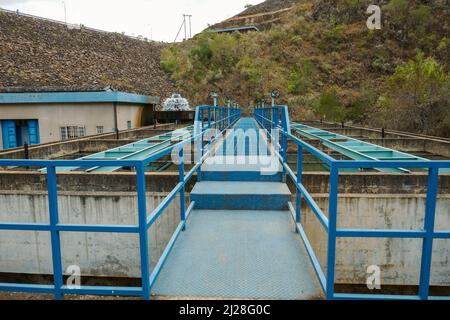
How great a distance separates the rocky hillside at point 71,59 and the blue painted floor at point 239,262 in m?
27.1

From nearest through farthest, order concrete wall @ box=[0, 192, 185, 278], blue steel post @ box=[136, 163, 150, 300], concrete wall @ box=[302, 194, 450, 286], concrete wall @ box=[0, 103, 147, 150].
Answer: blue steel post @ box=[136, 163, 150, 300]
concrete wall @ box=[302, 194, 450, 286]
concrete wall @ box=[0, 192, 185, 278]
concrete wall @ box=[0, 103, 147, 150]

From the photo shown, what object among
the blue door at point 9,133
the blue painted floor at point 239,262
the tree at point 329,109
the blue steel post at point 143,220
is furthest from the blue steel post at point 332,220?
the tree at point 329,109

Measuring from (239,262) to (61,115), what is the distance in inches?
769

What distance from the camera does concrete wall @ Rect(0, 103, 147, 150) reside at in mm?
19938

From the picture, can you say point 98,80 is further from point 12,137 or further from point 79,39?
point 12,137

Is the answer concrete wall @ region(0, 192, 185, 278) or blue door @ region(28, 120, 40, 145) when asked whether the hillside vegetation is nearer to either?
blue door @ region(28, 120, 40, 145)

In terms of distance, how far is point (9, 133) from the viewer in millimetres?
20250

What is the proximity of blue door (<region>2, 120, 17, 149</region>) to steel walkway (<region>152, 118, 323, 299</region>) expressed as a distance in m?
18.4

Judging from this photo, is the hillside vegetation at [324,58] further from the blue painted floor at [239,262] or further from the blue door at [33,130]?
the blue painted floor at [239,262]

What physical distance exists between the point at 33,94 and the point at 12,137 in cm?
286

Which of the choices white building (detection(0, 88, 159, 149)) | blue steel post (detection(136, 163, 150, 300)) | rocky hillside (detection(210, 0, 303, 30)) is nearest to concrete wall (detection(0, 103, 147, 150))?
white building (detection(0, 88, 159, 149))

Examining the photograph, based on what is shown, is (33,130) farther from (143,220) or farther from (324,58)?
(324,58)
